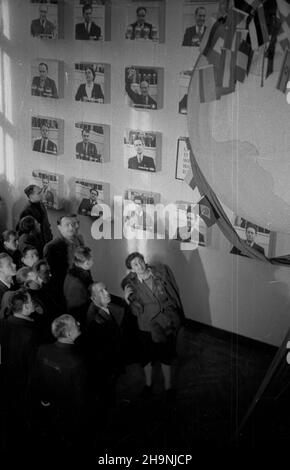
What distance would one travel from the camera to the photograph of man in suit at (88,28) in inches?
88.1

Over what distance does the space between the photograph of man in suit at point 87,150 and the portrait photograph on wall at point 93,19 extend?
31 centimetres

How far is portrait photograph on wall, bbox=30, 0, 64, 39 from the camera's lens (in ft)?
7.52

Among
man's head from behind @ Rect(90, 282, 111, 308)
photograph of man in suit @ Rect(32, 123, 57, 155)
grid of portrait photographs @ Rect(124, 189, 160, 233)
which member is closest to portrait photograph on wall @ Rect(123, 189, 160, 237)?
grid of portrait photographs @ Rect(124, 189, 160, 233)

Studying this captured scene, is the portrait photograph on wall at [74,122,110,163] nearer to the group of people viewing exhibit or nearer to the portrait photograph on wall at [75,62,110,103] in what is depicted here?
the portrait photograph on wall at [75,62,110,103]

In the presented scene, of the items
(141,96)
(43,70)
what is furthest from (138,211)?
(43,70)

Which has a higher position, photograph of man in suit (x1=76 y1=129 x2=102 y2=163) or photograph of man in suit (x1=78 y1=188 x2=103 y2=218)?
photograph of man in suit (x1=76 y1=129 x2=102 y2=163)

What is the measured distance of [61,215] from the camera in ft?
7.83

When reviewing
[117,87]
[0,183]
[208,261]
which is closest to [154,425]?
[208,261]

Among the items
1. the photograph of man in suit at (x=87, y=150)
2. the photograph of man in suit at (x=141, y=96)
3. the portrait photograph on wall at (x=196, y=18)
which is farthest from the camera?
the photograph of man in suit at (x=87, y=150)

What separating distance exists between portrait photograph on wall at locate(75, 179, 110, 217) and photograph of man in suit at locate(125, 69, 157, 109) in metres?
0.29

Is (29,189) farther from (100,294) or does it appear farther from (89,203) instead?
(100,294)

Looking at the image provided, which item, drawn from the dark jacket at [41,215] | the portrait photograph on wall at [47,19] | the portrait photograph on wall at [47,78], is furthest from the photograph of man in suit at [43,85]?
the dark jacket at [41,215]

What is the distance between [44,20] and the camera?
2.31 m

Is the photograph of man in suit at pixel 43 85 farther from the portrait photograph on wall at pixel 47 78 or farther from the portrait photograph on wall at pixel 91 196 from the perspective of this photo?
the portrait photograph on wall at pixel 91 196
